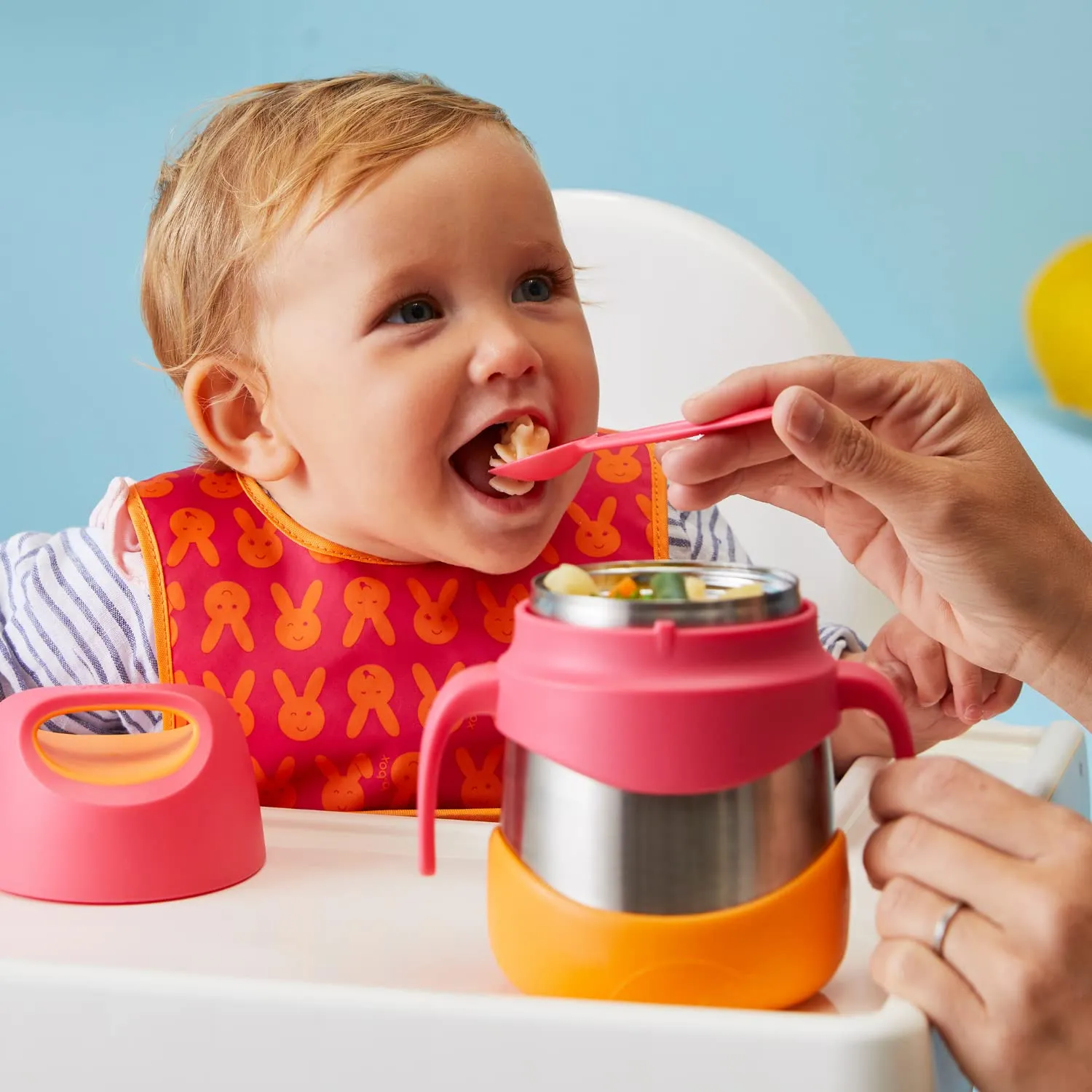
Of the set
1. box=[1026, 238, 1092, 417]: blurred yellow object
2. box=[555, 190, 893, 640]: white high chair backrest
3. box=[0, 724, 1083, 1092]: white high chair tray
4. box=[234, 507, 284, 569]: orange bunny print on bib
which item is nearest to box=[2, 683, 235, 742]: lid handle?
box=[0, 724, 1083, 1092]: white high chair tray

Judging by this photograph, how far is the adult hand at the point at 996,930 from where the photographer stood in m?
0.57

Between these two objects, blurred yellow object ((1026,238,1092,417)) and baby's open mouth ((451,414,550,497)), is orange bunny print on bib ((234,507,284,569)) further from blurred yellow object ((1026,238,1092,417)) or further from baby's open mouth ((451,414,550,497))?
blurred yellow object ((1026,238,1092,417))

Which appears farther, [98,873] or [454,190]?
[454,190]

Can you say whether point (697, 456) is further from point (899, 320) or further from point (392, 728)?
point (899, 320)

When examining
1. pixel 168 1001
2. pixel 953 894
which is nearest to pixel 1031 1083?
pixel 953 894

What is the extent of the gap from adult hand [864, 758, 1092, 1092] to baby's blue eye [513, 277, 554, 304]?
1.84 feet

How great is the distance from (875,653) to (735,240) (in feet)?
2.11

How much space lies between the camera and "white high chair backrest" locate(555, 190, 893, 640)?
1.52m

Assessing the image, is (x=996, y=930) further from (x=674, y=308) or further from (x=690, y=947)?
(x=674, y=308)

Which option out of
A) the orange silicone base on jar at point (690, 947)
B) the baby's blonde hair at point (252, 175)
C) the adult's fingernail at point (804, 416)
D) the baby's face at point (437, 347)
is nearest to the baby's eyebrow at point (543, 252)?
the baby's face at point (437, 347)

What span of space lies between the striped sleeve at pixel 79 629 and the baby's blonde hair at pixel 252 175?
0.61 feet

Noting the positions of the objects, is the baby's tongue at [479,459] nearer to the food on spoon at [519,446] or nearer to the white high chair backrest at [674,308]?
the food on spoon at [519,446]

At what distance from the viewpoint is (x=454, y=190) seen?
102 cm

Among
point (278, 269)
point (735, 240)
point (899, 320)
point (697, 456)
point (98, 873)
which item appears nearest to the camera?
point (98, 873)
